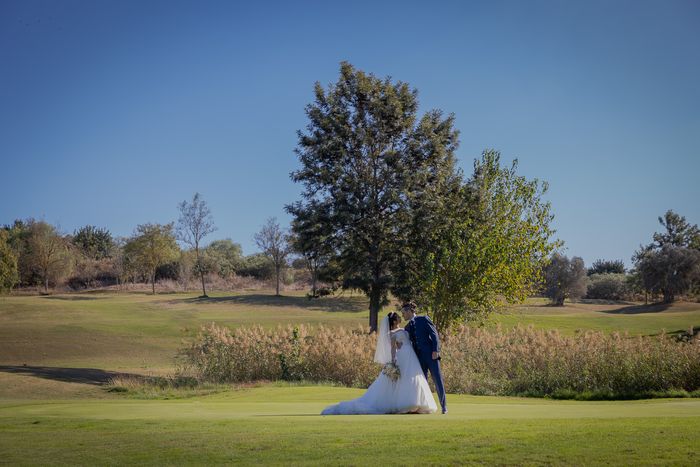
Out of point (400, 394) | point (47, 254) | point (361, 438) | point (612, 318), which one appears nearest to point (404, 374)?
point (400, 394)

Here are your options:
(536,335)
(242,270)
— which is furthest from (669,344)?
(242,270)

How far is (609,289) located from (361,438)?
247 feet

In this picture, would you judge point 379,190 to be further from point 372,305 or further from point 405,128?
point 372,305

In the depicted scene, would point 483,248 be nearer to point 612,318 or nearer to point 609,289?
point 612,318

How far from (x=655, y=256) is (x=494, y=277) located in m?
41.1

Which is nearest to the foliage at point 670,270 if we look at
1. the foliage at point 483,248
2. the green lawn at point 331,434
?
the foliage at point 483,248

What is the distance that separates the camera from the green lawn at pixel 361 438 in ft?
26.6

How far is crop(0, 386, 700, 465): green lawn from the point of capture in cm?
809

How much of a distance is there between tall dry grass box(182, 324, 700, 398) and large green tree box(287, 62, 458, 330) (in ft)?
25.6

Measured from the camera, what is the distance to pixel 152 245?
70375 millimetres

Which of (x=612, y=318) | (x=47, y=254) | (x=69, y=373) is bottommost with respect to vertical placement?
(x=69, y=373)

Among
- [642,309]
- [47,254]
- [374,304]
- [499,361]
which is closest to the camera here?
[499,361]

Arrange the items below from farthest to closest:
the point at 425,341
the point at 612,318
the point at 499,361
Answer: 1. the point at 612,318
2. the point at 499,361
3. the point at 425,341

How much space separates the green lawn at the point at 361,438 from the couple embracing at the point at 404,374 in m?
1.40
